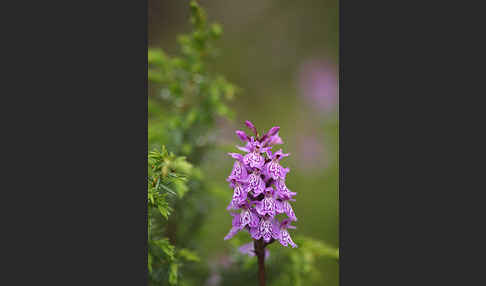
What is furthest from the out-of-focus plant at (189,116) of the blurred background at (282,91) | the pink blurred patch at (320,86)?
the pink blurred patch at (320,86)

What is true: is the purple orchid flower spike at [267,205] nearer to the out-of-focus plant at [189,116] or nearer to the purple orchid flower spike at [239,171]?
the purple orchid flower spike at [239,171]

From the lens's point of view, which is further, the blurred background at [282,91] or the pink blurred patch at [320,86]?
the pink blurred patch at [320,86]

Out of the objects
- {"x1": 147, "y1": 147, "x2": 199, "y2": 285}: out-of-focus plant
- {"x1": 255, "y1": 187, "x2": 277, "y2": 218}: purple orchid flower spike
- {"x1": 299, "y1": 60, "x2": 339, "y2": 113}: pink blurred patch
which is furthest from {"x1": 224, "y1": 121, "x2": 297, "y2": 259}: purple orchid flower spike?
{"x1": 299, "y1": 60, "x2": 339, "y2": 113}: pink blurred patch

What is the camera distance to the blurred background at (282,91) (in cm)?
210

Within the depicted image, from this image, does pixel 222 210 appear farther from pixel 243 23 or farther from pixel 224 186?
pixel 243 23

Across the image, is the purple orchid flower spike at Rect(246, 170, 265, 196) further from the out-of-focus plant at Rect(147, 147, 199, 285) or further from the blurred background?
the blurred background

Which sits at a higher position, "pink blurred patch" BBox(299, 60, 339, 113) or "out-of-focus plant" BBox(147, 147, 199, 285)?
"pink blurred patch" BBox(299, 60, 339, 113)

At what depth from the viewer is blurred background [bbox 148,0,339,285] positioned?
2.10 m

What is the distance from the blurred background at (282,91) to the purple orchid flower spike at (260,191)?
2.06 feet

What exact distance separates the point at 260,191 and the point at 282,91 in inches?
79.0

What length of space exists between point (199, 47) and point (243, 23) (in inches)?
35.0

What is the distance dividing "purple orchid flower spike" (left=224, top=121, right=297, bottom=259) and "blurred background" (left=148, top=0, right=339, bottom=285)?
63 cm

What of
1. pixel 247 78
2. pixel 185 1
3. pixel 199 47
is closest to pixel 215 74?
pixel 199 47

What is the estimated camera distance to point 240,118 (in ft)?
8.20
